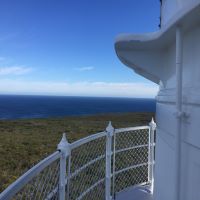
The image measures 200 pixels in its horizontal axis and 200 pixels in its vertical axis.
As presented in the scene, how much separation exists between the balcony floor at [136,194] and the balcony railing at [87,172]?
0.15 m

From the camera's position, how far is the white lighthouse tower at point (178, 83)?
2.18 m

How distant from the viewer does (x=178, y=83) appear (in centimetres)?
237

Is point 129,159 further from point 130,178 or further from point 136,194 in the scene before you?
point 136,194

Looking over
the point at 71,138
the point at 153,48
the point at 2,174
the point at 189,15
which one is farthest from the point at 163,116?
the point at 71,138

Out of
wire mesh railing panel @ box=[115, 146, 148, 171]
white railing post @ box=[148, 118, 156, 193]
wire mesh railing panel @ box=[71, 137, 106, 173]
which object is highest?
white railing post @ box=[148, 118, 156, 193]

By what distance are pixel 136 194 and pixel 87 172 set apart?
2870mm

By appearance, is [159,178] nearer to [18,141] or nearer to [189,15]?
[189,15]

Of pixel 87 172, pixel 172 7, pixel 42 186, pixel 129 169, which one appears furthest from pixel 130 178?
pixel 172 7

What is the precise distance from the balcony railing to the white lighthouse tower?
3.19 ft

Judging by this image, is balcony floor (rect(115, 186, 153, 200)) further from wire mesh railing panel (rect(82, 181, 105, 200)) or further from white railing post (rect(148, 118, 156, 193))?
wire mesh railing panel (rect(82, 181, 105, 200))

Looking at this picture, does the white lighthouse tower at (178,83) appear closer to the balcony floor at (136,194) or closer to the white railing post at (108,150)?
the white railing post at (108,150)

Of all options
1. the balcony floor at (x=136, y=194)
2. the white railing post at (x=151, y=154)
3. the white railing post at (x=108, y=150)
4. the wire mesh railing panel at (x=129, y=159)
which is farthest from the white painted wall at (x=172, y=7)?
the wire mesh railing panel at (x=129, y=159)

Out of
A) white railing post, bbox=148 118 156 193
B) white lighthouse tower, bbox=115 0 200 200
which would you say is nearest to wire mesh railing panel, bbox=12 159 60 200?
white lighthouse tower, bbox=115 0 200 200

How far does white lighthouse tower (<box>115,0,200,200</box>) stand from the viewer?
2.18 metres
